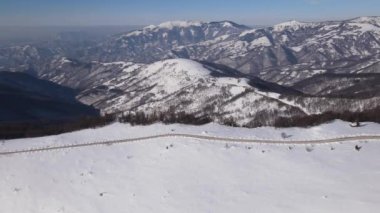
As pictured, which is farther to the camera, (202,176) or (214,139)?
(214,139)

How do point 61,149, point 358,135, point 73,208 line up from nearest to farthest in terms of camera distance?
point 73,208 → point 358,135 → point 61,149

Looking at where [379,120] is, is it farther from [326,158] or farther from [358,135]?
[326,158]

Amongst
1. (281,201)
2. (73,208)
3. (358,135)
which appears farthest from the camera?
(358,135)

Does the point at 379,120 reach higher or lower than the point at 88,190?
higher

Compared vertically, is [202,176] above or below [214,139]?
below

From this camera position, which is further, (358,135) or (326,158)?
(358,135)

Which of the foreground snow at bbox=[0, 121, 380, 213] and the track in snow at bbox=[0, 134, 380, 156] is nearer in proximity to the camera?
the foreground snow at bbox=[0, 121, 380, 213]

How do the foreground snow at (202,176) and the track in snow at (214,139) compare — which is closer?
the foreground snow at (202,176)

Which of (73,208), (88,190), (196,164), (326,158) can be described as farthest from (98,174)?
(326,158)
